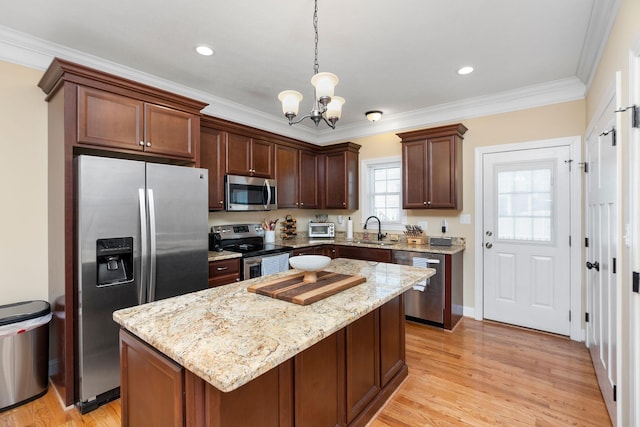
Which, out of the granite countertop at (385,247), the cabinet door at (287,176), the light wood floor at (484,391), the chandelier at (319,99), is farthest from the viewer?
the cabinet door at (287,176)

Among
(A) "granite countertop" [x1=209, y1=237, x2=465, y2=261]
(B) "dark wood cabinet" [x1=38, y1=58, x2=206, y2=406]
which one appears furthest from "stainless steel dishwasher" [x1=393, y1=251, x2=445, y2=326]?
(B) "dark wood cabinet" [x1=38, y1=58, x2=206, y2=406]

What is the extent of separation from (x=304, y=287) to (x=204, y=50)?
2.13 metres

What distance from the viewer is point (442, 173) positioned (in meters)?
3.77

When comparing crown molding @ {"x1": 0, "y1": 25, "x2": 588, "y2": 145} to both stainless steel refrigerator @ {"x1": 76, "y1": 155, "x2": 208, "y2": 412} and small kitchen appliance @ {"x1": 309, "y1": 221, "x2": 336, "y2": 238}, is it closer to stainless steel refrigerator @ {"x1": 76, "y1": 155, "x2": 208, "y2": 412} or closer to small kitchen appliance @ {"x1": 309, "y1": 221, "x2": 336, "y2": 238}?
stainless steel refrigerator @ {"x1": 76, "y1": 155, "x2": 208, "y2": 412}

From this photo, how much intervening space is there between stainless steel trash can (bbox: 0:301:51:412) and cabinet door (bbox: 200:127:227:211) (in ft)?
5.36

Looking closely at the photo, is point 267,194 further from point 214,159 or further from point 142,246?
point 142,246

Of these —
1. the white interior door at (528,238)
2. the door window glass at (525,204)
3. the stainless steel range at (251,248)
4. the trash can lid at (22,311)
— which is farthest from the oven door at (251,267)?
the door window glass at (525,204)

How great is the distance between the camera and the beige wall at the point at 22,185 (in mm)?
2332

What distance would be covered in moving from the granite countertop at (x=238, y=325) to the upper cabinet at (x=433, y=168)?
2.21 meters

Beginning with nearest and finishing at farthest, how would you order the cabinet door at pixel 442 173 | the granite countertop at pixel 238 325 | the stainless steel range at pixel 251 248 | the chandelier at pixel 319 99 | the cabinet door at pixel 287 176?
the granite countertop at pixel 238 325 < the chandelier at pixel 319 99 < the stainless steel range at pixel 251 248 < the cabinet door at pixel 442 173 < the cabinet door at pixel 287 176

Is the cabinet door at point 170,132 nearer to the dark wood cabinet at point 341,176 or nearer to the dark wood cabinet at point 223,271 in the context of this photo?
the dark wood cabinet at point 223,271

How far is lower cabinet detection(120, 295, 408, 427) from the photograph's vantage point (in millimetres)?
1117

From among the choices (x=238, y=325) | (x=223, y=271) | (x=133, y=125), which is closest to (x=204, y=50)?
(x=133, y=125)

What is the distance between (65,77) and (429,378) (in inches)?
137
